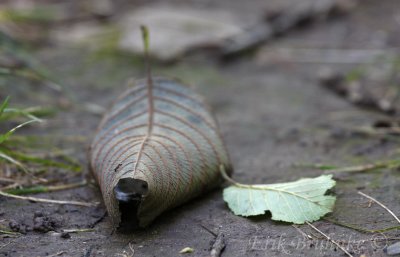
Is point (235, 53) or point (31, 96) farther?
point (235, 53)

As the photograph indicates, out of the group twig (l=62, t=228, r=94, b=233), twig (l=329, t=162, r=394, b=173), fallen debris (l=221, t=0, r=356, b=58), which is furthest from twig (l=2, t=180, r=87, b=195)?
fallen debris (l=221, t=0, r=356, b=58)

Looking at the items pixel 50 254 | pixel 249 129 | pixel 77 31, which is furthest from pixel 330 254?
pixel 77 31

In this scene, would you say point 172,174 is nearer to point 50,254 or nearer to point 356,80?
point 50,254

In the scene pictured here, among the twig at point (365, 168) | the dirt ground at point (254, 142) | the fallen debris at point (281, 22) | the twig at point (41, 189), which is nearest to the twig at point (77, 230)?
the dirt ground at point (254, 142)

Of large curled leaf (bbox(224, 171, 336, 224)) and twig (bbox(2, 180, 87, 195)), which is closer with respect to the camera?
large curled leaf (bbox(224, 171, 336, 224))

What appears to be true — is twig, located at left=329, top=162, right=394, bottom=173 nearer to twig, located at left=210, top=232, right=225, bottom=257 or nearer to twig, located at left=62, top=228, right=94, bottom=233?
twig, located at left=210, top=232, right=225, bottom=257

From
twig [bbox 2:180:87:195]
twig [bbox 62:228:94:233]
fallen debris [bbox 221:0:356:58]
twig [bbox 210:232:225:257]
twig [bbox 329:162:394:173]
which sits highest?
fallen debris [bbox 221:0:356:58]

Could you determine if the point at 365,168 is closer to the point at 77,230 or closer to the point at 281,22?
the point at 77,230
